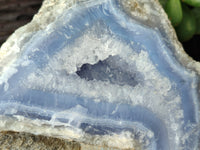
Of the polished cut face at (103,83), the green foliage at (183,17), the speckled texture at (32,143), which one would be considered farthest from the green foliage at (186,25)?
the speckled texture at (32,143)

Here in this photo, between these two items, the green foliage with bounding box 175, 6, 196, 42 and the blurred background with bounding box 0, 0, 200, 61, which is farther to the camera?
the blurred background with bounding box 0, 0, 200, 61

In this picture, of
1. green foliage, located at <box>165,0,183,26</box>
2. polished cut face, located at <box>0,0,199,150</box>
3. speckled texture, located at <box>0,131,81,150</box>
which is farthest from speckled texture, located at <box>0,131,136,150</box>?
green foliage, located at <box>165,0,183,26</box>

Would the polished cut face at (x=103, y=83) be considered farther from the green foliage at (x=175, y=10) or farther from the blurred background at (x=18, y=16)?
the blurred background at (x=18, y=16)

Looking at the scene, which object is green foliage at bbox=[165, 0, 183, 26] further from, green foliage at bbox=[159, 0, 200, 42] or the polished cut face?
the polished cut face

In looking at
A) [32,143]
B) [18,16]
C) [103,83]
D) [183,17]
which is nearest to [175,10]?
[183,17]

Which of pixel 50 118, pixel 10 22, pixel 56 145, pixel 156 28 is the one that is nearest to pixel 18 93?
pixel 50 118

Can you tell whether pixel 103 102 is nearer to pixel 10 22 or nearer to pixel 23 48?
pixel 23 48

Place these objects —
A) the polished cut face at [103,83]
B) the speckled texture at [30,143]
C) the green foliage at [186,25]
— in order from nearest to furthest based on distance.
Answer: the polished cut face at [103,83], the speckled texture at [30,143], the green foliage at [186,25]
